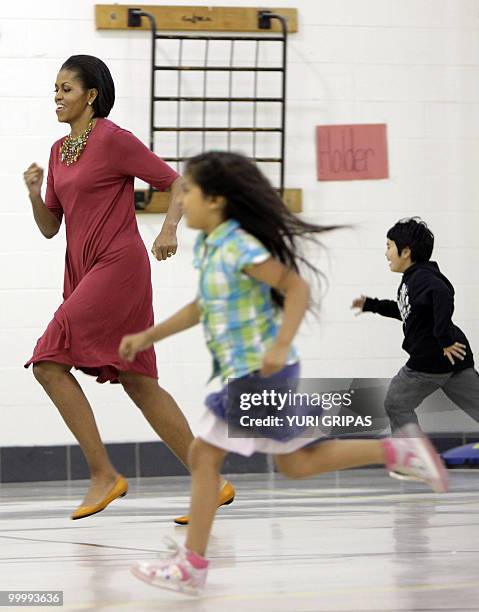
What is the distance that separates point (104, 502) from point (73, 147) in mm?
1159

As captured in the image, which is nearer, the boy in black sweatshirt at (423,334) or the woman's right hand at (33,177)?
the woman's right hand at (33,177)

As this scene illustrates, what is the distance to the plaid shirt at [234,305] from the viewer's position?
315cm

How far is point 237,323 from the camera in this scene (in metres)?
3.17

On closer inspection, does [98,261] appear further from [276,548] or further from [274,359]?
[274,359]

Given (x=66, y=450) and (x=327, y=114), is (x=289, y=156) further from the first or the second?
(x=66, y=450)

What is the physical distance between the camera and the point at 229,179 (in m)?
3.26

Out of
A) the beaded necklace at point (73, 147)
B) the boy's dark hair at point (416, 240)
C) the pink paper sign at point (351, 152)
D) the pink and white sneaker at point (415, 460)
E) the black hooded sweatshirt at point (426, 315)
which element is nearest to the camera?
the pink and white sneaker at point (415, 460)

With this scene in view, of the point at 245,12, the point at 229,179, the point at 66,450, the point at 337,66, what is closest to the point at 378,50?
the point at 337,66

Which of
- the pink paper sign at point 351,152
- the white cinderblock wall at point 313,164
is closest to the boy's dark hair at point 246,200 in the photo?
the white cinderblock wall at point 313,164

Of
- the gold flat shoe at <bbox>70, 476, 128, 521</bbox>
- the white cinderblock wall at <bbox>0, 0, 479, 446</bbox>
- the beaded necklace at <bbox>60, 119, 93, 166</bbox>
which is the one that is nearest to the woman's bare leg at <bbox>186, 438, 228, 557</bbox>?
the gold flat shoe at <bbox>70, 476, 128, 521</bbox>

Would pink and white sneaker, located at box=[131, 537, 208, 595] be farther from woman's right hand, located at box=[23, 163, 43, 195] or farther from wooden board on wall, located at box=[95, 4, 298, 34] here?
wooden board on wall, located at box=[95, 4, 298, 34]

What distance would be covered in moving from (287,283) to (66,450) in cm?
407

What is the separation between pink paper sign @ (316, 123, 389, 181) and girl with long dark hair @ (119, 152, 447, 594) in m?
3.96

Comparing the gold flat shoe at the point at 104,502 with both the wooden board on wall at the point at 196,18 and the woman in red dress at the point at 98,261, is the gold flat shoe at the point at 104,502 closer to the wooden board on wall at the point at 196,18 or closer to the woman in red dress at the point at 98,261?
the woman in red dress at the point at 98,261
